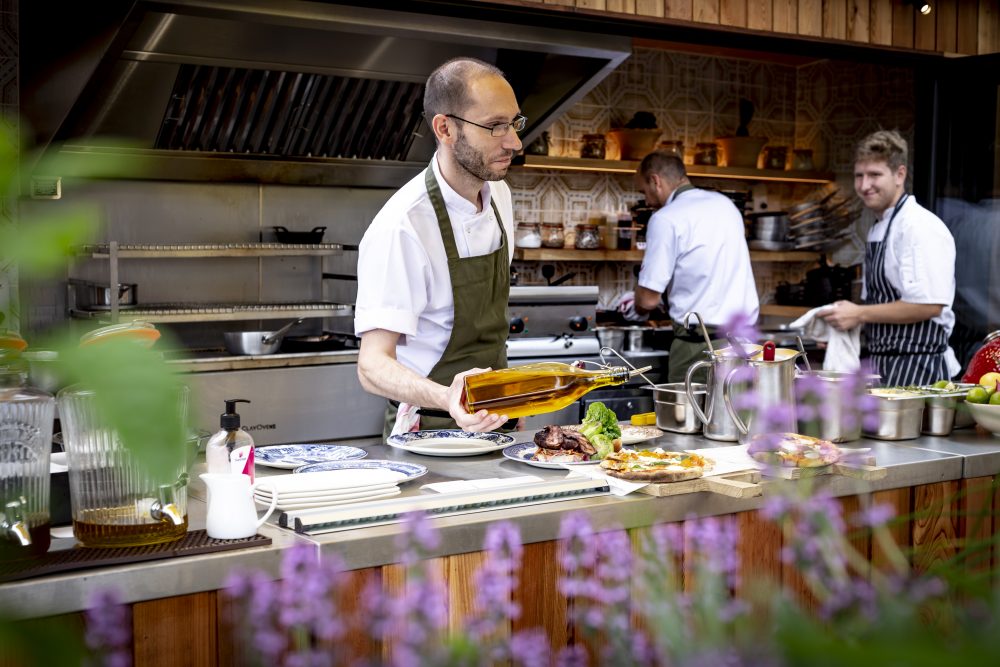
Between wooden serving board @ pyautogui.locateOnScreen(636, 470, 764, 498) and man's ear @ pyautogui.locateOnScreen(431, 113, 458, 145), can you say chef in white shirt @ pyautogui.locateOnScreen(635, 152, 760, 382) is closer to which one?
man's ear @ pyautogui.locateOnScreen(431, 113, 458, 145)

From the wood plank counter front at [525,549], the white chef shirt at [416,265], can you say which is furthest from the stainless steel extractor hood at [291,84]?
the wood plank counter front at [525,549]

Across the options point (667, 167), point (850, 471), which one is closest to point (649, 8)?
point (667, 167)

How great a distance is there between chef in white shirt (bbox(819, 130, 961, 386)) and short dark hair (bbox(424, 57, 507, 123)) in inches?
73.3

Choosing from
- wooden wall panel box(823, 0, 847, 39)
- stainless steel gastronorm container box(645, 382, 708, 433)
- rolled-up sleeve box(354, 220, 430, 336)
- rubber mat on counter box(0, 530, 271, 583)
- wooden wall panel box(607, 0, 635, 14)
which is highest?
wooden wall panel box(823, 0, 847, 39)

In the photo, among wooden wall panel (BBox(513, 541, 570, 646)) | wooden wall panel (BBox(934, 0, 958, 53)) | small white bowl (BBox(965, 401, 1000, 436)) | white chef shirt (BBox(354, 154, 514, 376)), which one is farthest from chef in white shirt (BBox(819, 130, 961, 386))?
wooden wall panel (BBox(513, 541, 570, 646))

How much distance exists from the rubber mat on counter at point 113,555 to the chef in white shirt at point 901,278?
2829mm

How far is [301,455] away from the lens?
2252 millimetres

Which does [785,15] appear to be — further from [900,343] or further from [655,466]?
[655,466]

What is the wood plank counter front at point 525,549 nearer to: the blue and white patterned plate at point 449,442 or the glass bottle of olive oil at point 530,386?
the blue and white patterned plate at point 449,442

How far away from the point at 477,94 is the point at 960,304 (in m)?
3.72

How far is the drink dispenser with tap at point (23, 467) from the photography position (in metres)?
1.32

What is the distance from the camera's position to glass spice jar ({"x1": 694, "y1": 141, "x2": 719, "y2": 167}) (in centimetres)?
676

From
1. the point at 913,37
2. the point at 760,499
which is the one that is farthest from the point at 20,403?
the point at 913,37

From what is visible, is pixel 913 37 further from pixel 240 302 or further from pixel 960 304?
pixel 240 302
